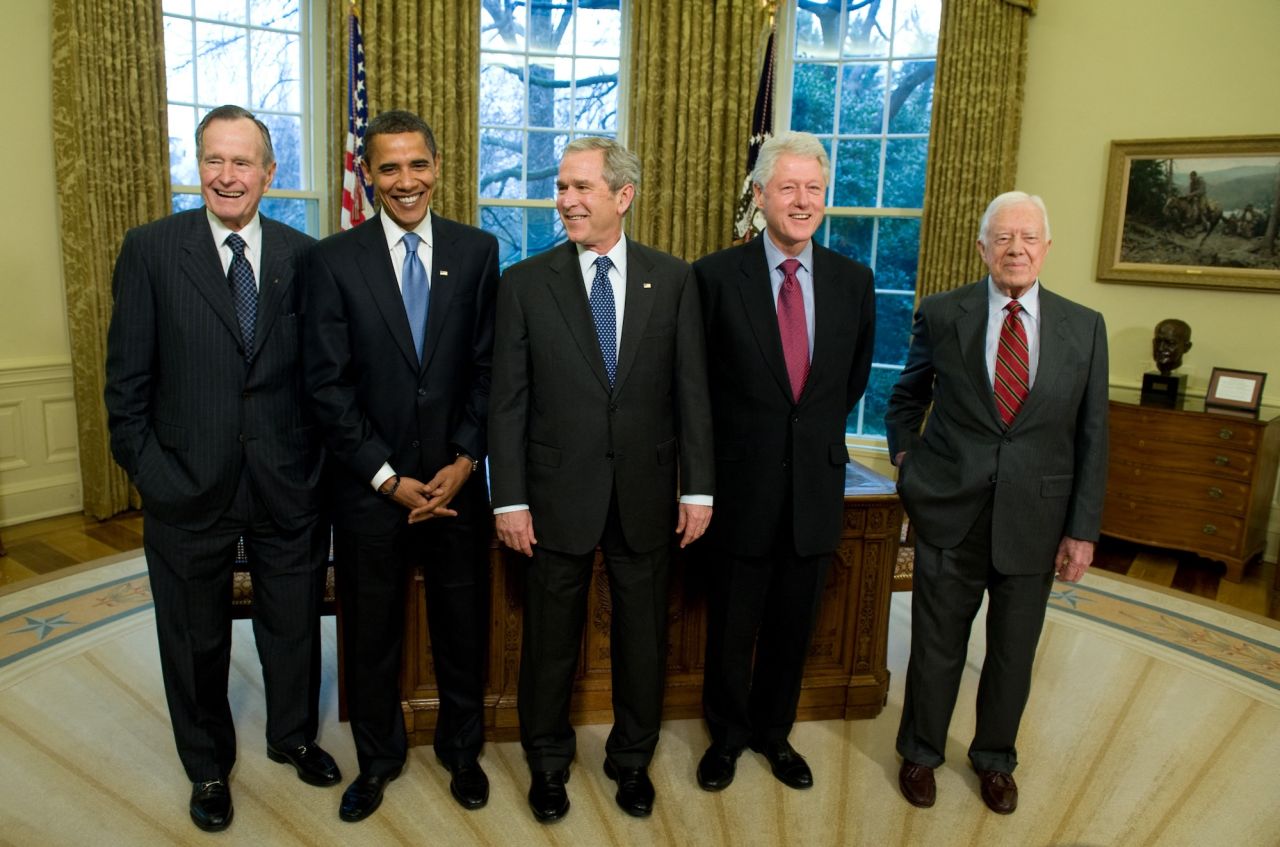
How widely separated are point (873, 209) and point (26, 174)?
15.6ft

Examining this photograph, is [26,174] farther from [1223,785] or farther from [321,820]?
[1223,785]

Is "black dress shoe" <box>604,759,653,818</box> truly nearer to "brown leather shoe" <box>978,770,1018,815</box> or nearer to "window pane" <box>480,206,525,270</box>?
"brown leather shoe" <box>978,770,1018,815</box>

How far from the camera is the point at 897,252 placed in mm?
6121

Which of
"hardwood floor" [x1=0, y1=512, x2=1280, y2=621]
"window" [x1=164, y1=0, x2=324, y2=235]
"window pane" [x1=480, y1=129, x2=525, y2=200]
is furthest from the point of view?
"window pane" [x1=480, y1=129, x2=525, y2=200]

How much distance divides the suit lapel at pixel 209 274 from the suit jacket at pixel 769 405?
1.15 m

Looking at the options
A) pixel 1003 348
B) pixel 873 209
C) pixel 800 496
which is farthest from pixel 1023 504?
pixel 873 209

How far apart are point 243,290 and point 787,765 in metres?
1.93

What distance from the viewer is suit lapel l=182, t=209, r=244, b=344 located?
221 centimetres

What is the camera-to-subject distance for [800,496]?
244 cm

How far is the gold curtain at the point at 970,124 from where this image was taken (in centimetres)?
541

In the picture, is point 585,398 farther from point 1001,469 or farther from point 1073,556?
point 1073,556

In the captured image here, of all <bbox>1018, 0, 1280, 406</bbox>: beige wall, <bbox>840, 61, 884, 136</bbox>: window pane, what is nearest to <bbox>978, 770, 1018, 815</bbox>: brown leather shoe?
<bbox>1018, 0, 1280, 406</bbox>: beige wall

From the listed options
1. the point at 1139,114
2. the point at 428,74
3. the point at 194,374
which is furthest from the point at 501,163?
the point at 194,374

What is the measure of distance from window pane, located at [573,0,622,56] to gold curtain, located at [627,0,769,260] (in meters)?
0.21
